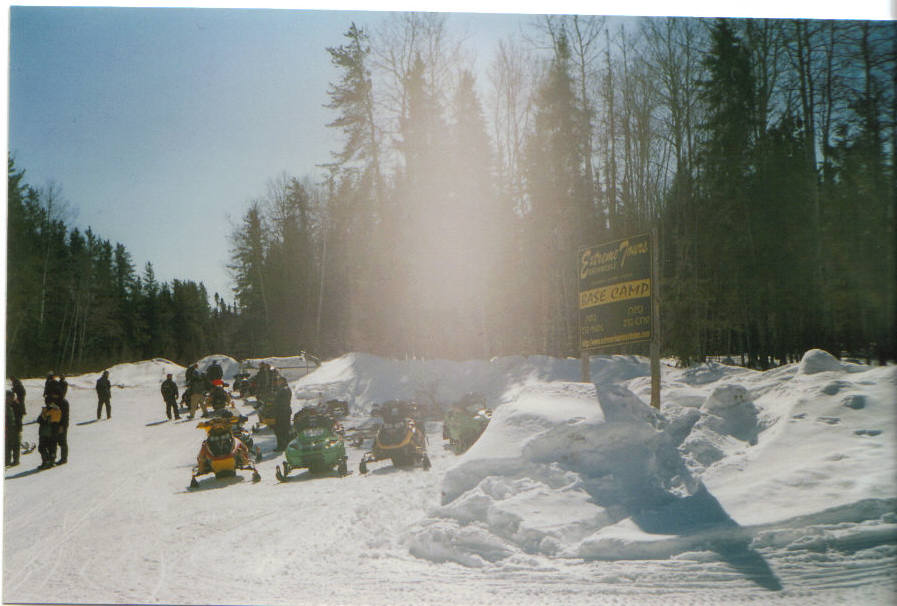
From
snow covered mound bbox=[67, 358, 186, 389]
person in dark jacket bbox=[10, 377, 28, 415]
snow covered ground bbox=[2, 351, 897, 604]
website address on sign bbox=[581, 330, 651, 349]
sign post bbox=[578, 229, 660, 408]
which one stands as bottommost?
snow covered ground bbox=[2, 351, 897, 604]

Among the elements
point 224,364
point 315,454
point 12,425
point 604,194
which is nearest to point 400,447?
point 315,454

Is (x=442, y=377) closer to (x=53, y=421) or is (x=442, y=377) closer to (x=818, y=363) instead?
(x=53, y=421)

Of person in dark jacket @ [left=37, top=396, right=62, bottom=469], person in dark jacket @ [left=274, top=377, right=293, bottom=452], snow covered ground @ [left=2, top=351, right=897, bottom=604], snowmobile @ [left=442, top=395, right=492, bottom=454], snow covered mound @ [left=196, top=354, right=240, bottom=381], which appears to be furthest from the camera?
snow covered mound @ [left=196, top=354, right=240, bottom=381]

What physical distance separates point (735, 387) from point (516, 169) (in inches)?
551

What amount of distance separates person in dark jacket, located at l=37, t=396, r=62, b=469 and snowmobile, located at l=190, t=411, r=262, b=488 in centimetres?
249

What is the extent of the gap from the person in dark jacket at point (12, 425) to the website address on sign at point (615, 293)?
26.3 ft

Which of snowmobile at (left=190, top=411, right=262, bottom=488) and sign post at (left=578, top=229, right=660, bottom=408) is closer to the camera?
sign post at (left=578, top=229, right=660, bottom=408)

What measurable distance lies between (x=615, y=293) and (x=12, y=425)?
8722 millimetres

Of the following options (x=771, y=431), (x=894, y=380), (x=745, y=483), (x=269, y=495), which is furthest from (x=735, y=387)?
(x=269, y=495)

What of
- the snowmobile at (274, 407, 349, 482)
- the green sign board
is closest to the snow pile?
the green sign board

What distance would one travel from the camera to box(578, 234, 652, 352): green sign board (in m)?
8.12

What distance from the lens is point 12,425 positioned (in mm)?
7742

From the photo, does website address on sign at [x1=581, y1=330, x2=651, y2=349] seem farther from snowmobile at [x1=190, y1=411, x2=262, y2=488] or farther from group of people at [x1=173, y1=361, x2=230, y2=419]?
group of people at [x1=173, y1=361, x2=230, y2=419]

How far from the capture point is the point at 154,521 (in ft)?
23.5
